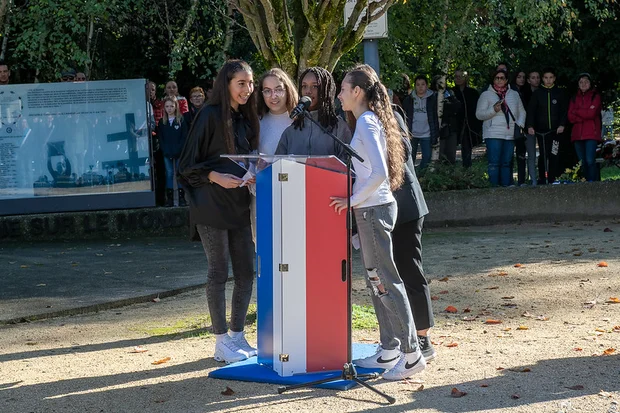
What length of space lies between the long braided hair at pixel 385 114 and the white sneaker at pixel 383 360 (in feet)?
3.50

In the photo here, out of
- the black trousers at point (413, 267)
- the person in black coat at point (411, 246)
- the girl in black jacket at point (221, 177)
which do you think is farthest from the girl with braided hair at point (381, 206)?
the girl in black jacket at point (221, 177)

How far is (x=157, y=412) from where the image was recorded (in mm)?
5902

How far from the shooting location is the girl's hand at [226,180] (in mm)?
6848

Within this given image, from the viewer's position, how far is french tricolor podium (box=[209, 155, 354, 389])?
633cm

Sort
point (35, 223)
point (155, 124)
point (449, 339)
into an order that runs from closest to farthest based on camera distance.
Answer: point (449, 339) < point (35, 223) < point (155, 124)

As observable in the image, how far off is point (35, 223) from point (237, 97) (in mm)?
7632

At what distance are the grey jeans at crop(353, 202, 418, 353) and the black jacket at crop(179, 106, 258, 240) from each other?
3.11ft

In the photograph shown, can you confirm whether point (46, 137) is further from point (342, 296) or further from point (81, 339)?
point (342, 296)

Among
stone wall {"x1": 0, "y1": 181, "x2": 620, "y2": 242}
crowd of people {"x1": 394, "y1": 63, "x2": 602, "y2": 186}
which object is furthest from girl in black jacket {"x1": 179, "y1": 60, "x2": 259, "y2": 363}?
crowd of people {"x1": 394, "y1": 63, "x2": 602, "y2": 186}

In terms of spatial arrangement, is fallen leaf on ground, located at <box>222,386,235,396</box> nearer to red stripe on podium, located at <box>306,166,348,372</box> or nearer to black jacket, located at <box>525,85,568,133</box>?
red stripe on podium, located at <box>306,166,348,372</box>

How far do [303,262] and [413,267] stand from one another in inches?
33.5

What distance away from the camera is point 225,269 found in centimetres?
712

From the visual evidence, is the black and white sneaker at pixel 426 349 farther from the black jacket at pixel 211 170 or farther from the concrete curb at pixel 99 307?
the concrete curb at pixel 99 307

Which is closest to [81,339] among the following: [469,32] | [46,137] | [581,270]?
[581,270]
